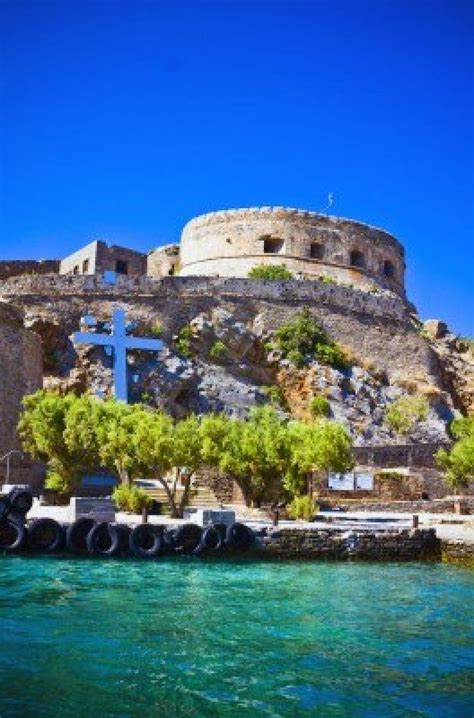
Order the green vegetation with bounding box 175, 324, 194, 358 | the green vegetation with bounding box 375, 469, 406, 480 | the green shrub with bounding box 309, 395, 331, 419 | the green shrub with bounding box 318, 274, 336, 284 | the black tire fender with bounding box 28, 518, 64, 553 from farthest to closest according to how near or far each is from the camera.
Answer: the green shrub with bounding box 318, 274, 336, 284 → the green vegetation with bounding box 175, 324, 194, 358 → the green shrub with bounding box 309, 395, 331, 419 → the green vegetation with bounding box 375, 469, 406, 480 → the black tire fender with bounding box 28, 518, 64, 553

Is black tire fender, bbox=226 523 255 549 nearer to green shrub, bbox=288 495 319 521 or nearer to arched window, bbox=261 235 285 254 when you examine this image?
green shrub, bbox=288 495 319 521

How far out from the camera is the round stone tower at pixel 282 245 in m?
42.8

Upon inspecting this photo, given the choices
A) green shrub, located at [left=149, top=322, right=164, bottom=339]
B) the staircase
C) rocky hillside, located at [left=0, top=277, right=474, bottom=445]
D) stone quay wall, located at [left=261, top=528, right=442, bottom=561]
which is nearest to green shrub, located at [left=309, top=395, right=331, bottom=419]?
rocky hillside, located at [left=0, top=277, right=474, bottom=445]

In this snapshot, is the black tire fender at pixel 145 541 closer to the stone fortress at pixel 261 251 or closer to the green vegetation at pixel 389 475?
the green vegetation at pixel 389 475

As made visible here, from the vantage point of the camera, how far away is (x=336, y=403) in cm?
3350

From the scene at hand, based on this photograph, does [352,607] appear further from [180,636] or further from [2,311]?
[2,311]

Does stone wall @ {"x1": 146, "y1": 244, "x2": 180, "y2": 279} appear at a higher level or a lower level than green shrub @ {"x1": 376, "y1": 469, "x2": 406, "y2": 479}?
higher

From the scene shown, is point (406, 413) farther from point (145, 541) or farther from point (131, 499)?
point (145, 541)

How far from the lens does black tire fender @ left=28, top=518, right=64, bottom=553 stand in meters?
16.3

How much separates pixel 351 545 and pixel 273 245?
27.4 metres

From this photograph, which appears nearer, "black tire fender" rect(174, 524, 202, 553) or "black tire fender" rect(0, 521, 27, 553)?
"black tire fender" rect(0, 521, 27, 553)

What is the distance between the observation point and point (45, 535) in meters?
16.4

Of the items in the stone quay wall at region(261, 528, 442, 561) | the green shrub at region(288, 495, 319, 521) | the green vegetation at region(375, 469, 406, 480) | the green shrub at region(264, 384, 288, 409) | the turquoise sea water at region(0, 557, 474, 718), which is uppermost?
Answer: the green shrub at region(264, 384, 288, 409)

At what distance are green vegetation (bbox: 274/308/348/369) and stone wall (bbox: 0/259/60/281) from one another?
45.1ft
